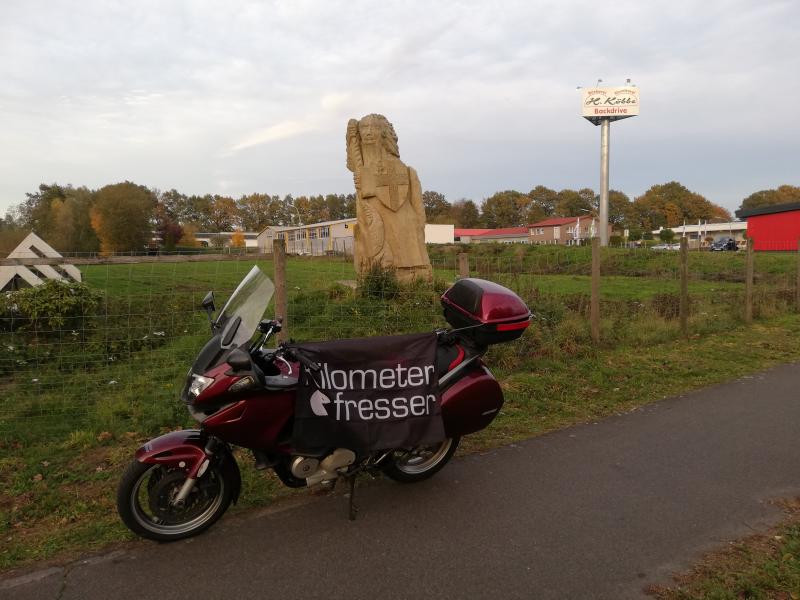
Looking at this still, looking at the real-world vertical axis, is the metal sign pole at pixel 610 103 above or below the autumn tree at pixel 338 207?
above

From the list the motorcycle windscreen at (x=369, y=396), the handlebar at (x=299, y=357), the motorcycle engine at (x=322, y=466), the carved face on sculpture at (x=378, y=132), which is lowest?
the motorcycle engine at (x=322, y=466)

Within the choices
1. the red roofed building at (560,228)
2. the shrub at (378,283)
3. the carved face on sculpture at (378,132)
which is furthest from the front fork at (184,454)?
the red roofed building at (560,228)

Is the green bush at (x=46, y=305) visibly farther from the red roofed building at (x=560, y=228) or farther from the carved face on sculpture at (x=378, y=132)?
the red roofed building at (x=560, y=228)

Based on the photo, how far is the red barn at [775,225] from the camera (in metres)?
38.3

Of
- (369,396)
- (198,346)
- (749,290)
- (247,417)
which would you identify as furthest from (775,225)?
(247,417)

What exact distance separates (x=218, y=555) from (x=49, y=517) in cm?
140

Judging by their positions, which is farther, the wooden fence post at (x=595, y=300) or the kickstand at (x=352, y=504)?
the wooden fence post at (x=595, y=300)

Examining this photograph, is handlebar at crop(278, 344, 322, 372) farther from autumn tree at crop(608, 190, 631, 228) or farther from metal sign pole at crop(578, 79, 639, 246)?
autumn tree at crop(608, 190, 631, 228)

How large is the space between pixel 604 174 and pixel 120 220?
43.0 metres

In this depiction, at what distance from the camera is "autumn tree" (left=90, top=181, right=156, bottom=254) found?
48.9 meters

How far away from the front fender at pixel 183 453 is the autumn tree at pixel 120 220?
4877cm

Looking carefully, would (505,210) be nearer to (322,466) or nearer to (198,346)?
(198,346)

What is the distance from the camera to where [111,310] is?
28.2 feet

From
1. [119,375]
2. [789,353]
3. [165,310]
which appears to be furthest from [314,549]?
[789,353]
